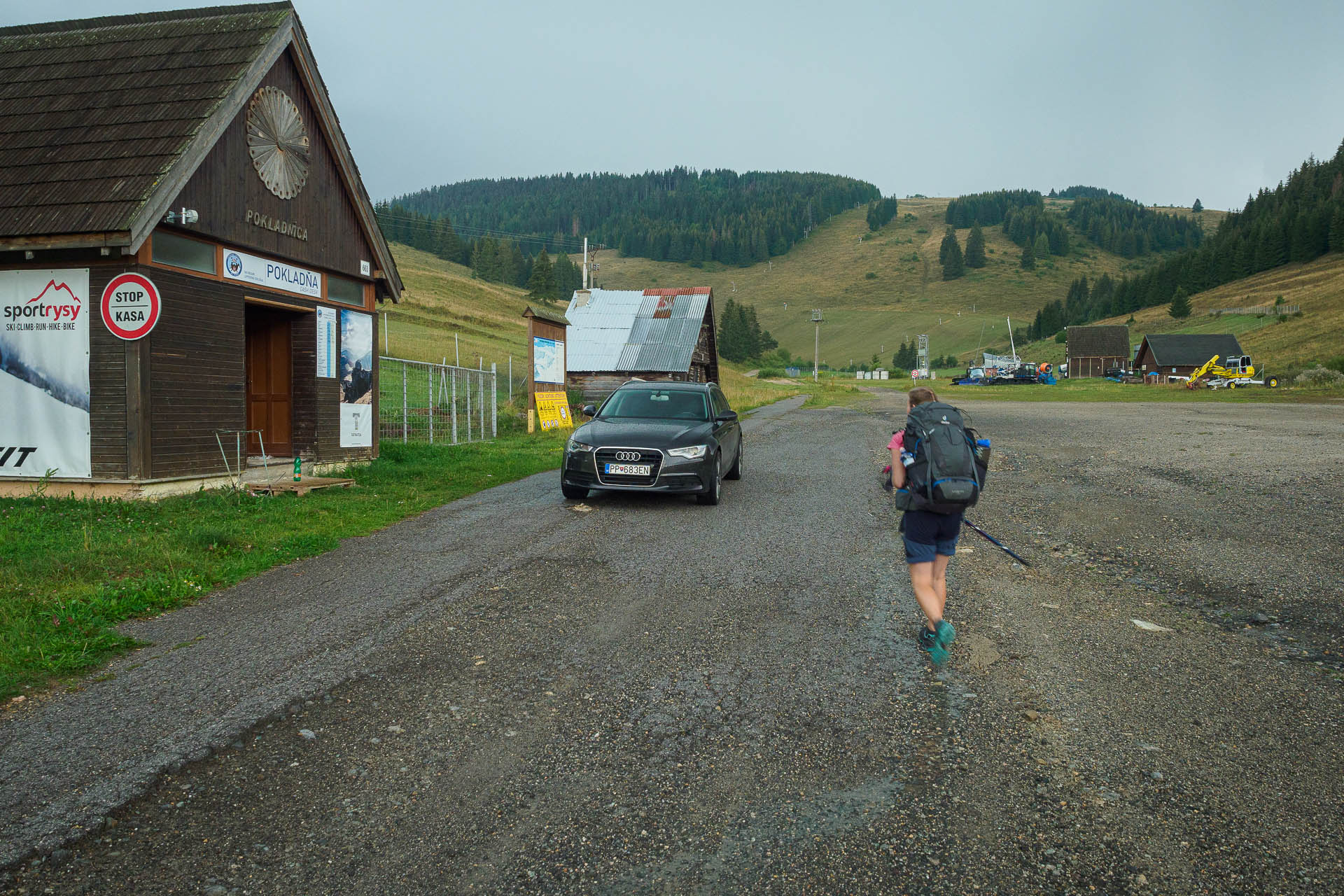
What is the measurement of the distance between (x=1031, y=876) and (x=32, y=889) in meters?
3.31

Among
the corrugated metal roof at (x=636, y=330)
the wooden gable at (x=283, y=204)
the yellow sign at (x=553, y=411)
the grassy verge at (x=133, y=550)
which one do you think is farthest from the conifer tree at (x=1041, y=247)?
the grassy verge at (x=133, y=550)

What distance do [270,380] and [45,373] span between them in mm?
4245

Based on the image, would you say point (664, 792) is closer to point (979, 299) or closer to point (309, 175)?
point (309, 175)

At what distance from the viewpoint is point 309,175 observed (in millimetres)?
13703

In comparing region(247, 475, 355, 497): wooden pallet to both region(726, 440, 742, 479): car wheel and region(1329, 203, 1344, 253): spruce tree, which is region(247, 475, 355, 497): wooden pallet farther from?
region(1329, 203, 1344, 253): spruce tree

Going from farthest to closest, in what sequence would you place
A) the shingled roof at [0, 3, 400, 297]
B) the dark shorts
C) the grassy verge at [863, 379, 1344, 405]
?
the grassy verge at [863, 379, 1344, 405]
the shingled roof at [0, 3, 400, 297]
the dark shorts

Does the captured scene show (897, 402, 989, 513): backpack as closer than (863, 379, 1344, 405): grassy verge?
Yes

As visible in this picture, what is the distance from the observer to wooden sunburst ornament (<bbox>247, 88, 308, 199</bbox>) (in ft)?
40.2

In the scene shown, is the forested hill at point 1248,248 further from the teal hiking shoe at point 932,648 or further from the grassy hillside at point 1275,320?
the teal hiking shoe at point 932,648

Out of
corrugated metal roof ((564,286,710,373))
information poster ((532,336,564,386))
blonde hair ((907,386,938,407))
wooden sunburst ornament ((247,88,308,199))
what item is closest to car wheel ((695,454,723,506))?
blonde hair ((907,386,938,407))

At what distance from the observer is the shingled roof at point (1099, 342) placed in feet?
311

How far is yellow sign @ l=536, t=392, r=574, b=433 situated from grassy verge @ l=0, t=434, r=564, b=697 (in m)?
10.4

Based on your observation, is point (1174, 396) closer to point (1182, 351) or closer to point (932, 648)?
point (1182, 351)

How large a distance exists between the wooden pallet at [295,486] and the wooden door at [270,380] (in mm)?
2550
